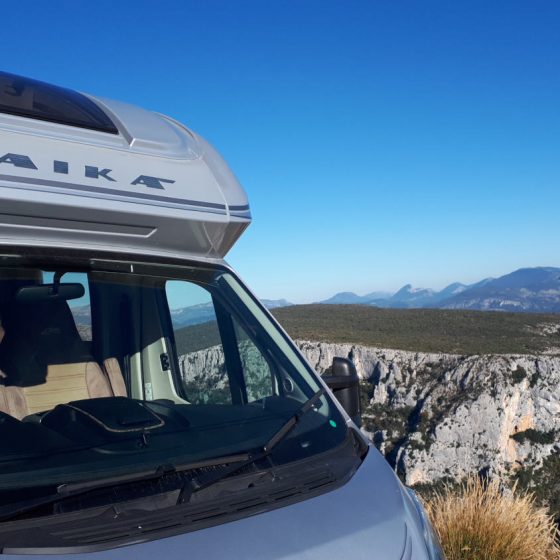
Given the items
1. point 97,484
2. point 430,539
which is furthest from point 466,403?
point 97,484

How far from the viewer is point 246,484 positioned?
2010 millimetres

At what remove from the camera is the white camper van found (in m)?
1.78

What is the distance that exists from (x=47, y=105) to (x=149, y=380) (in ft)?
4.23

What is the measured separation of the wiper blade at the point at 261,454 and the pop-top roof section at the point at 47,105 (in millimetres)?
1327

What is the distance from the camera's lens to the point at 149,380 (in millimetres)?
Answer: 3158

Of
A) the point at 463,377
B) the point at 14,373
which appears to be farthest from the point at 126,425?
the point at 463,377

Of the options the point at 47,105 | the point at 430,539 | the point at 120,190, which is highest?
the point at 47,105

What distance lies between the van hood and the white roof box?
1170 millimetres

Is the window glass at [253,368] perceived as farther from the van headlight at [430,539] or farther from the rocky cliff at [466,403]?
the rocky cliff at [466,403]

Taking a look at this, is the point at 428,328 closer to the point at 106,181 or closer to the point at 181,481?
the point at 106,181

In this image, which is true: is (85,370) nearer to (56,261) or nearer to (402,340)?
(56,261)

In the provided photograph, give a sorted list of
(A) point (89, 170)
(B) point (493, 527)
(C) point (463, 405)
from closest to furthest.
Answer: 1. (A) point (89, 170)
2. (B) point (493, 527)
3. (C) point (463, 405)

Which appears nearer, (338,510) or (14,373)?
(338,510)

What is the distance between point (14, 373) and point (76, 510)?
35.9 inches
